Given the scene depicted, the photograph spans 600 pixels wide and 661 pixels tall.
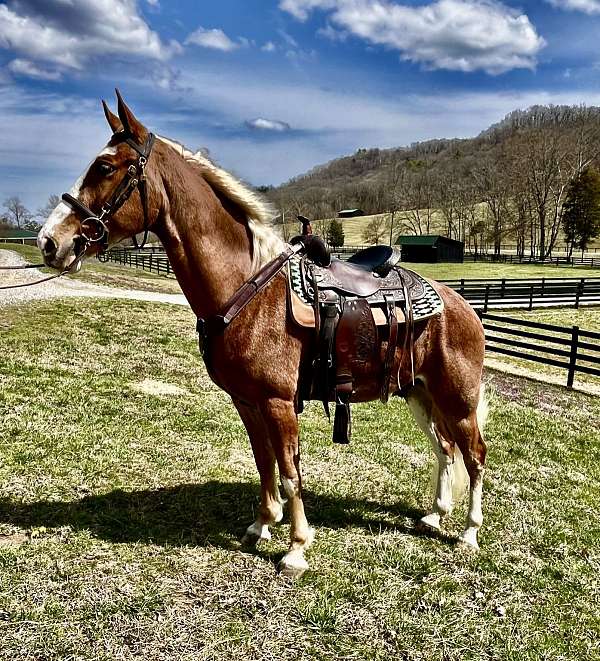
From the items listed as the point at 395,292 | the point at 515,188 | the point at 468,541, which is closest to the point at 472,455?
the point at 468,541

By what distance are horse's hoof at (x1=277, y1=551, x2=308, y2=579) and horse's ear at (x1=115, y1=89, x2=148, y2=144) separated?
308 centimetres

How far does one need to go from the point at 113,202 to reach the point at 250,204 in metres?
0.95

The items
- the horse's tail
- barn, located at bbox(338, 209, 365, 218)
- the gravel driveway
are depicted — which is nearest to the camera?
the horse's tail

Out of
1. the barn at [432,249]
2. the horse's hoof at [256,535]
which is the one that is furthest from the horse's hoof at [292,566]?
the barn at [432,249]

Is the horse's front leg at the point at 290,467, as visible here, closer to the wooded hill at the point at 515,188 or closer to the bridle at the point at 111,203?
the bridle at the point at 111,203

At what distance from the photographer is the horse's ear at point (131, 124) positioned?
9.43 ft

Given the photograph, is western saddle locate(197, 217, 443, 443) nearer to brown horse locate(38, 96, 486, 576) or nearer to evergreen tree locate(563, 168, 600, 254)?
brown horse locate(38, 96, 486, 576)

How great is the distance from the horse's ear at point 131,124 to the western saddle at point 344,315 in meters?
1.15

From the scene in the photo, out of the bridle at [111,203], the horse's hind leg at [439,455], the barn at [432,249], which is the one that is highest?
the barn at [432,249]

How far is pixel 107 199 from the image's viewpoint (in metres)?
3.00

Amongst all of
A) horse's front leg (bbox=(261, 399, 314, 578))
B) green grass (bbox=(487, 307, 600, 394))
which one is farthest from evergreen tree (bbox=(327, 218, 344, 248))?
horse's front leg (bbox=(261, 399, 314, 578))

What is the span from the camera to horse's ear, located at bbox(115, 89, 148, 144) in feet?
9.43

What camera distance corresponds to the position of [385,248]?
14.1 feet

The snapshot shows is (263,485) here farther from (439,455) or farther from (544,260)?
(544,260)
